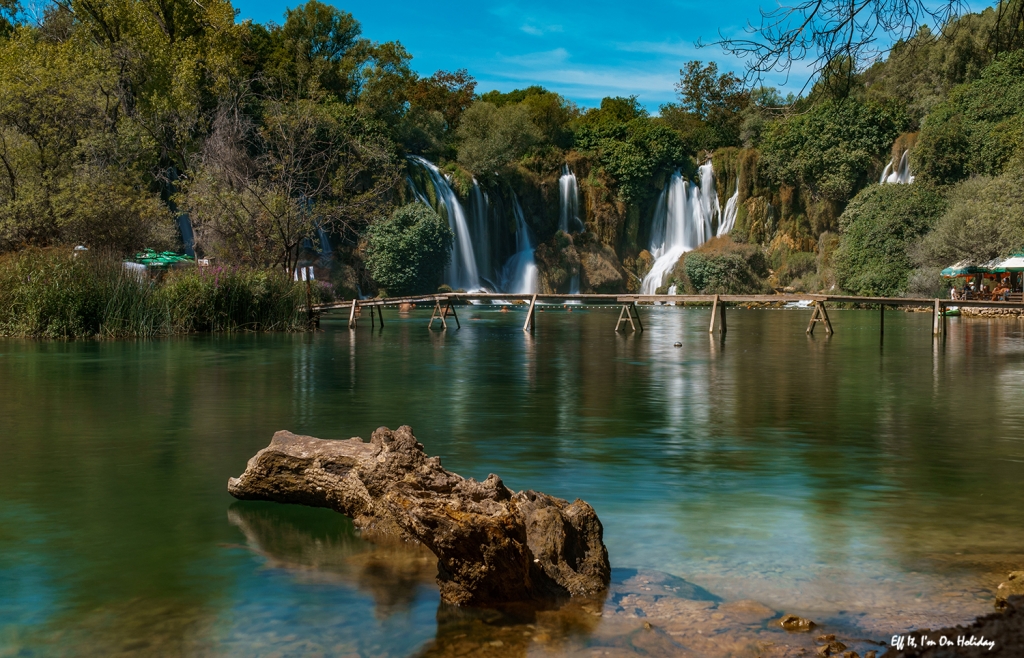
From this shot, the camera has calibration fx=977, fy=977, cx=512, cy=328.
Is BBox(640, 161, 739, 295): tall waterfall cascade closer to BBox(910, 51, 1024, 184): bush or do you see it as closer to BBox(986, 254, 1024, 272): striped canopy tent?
BBox(910, 51, 1024, 184): bush

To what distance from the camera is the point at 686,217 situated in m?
62.5

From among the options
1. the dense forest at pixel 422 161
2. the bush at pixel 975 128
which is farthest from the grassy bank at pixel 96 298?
the bush at pixel 975 128

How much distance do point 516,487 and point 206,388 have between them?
28.8 feet

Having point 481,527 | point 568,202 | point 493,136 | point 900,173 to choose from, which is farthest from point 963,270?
point 481,527

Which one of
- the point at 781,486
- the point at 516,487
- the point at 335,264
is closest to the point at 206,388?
the point at 516,487

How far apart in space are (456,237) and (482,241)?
9.20 ft

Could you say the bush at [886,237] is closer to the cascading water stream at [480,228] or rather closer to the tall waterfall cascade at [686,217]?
the tall waterfall cascade at [686,217]

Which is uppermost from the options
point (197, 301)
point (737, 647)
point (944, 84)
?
point (944, 84)

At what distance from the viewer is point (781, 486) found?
8.64 meters

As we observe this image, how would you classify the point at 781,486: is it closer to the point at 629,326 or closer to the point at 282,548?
the point at 282,548

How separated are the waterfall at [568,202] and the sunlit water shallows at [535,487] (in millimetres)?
43531

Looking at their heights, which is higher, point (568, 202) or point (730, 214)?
point (568, 202)

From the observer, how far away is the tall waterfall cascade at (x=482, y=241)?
54844mm

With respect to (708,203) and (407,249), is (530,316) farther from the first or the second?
(708,203)
